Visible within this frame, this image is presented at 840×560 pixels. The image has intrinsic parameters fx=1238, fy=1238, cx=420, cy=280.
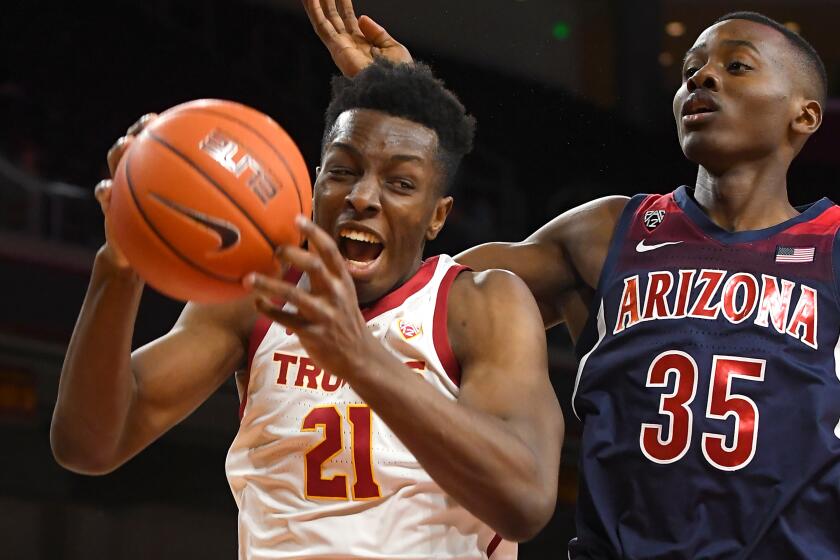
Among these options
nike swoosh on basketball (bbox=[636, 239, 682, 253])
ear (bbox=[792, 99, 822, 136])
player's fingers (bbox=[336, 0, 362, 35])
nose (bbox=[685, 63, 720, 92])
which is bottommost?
nike swoosh on basketball (bbox=[636, 239, 682, 253])

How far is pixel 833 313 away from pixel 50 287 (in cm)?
415

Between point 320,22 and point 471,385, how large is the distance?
1186mm

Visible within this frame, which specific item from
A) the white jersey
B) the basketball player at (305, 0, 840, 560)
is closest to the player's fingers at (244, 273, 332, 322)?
the white jersey

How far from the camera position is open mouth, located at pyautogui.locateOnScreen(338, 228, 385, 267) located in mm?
2170

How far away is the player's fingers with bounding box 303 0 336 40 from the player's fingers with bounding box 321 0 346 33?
0.04 ft

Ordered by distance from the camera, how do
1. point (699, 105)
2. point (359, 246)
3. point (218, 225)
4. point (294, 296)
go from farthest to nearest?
point (699, 105)
point (359, 246)
point (218, 225)
point (294, 296)

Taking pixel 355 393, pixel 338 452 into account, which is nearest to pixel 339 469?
pixel 338 452

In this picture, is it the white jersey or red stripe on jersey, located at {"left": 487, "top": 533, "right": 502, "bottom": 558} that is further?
red stripe on jersey, located at {"left": 487, "top": 533, "right": 502, "bottom": 558}

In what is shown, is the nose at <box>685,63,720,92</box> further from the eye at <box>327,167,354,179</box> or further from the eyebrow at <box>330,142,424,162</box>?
the eye at <box>327,167,354,179</box>

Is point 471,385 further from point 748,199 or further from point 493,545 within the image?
point 748,199

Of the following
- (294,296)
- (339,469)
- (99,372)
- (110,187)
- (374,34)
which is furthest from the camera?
(374,34)

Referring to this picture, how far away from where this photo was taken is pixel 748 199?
8.68 ft

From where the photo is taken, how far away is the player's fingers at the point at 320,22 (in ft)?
9.43

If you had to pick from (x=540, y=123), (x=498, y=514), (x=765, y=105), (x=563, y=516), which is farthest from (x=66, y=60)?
(x=498, y=514)
